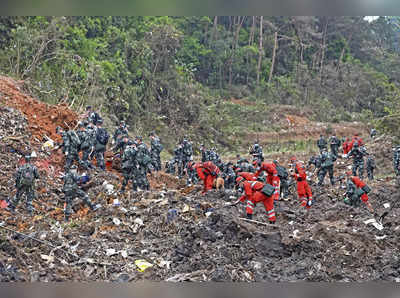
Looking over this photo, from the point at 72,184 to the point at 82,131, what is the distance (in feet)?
8.88

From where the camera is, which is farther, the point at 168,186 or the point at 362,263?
the point at 168,186

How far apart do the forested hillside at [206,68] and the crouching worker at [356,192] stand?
20.5 ft

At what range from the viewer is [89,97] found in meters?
18.1

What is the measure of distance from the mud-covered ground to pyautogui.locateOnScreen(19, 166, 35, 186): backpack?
0.73m

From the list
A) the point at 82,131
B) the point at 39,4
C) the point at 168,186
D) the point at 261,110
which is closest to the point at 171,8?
the point at 39,4

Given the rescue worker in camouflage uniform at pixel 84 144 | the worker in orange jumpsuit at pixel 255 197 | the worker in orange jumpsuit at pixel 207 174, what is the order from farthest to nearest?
1. the rescue worker in camouflage uniform at pixel 84 144
2. the worker in orange jumpsuit at pixel 207 174
3. the worker in orange jumpsuit at pixel 255 197

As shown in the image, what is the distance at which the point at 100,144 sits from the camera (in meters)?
11.7

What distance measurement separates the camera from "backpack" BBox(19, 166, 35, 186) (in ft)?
28.4

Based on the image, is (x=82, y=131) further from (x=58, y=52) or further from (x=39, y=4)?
(x=58, y=52)

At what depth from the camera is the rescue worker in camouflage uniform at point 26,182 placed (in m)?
8.68

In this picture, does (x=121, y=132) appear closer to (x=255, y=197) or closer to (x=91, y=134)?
(x=91, y=134)

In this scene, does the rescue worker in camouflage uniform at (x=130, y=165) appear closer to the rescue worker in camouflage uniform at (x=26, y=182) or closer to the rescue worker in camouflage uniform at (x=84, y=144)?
the rescue worker in camouflage uniform at (x=84, y=144)

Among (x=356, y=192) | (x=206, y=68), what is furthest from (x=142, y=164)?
(x=206, y=68)

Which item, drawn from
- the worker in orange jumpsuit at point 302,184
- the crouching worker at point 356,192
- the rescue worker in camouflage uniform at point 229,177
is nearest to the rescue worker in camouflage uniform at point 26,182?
the rescue worker in camouflage uniform at point 229,177
